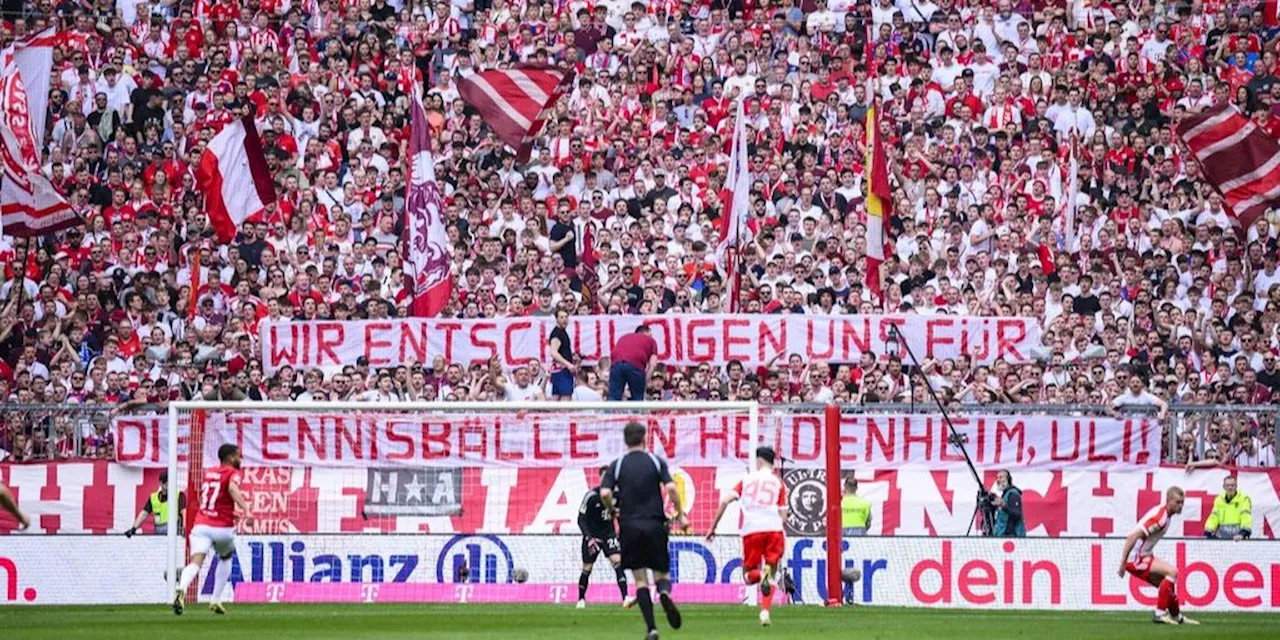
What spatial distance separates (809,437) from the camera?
93.4 ft

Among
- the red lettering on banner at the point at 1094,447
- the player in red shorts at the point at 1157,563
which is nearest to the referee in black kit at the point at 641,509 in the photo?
the player in red shorts at the point at 1157,563

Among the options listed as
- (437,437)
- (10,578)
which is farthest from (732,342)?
(10,578)

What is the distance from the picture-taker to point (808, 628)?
2202 centimetres

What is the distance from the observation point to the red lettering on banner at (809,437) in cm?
2844

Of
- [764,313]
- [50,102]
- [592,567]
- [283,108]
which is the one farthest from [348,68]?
[592,567]

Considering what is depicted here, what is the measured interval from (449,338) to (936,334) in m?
6.08

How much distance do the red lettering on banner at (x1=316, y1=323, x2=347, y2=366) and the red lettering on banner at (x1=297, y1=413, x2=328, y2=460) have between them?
1.53 meters

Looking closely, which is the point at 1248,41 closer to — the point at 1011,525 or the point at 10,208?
the point at 1011,525

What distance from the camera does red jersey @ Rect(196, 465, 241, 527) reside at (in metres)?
24.2

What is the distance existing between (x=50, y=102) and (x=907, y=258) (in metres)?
12.5

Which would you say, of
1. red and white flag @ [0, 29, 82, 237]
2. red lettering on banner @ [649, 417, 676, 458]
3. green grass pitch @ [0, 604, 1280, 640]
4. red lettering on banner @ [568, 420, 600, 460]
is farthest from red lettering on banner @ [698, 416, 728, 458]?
red and white flag @ [0, 29, 82, 237]

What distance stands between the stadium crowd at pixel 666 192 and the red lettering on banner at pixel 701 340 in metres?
0.49

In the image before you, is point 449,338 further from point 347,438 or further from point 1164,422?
point 1164,422

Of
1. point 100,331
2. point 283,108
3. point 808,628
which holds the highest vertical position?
point 283,108
